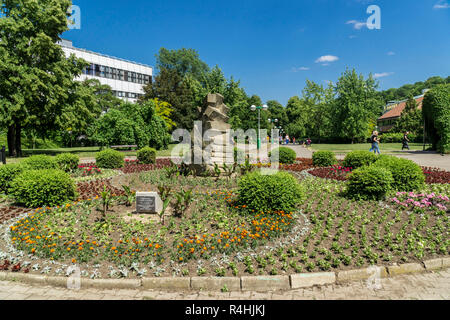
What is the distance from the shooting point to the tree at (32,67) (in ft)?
71.2

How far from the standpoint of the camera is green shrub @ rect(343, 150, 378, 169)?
1232 centimetres

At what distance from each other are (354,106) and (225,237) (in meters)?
44.3

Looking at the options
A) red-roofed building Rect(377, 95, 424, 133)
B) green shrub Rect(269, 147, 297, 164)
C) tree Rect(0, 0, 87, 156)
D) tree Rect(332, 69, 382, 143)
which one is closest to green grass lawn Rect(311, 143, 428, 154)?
tree Rect(332, 69, 382, 143)

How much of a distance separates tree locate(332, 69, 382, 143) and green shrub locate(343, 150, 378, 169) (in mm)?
33592

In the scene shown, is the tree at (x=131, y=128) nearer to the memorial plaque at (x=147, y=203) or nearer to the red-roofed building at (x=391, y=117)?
the memorial plaque at (x=147, y=203)

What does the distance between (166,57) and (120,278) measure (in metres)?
60.6

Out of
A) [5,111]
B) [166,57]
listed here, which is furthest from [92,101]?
[166,57]

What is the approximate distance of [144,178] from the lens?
11.3m

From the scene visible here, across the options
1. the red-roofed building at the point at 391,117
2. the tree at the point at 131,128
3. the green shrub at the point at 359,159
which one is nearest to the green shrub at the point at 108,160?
the tree at the point at 131,128

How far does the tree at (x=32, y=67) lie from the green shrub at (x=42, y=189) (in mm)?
17707

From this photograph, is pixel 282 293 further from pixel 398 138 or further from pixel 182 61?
pixel 182 61

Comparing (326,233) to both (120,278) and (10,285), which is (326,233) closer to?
(120,278)

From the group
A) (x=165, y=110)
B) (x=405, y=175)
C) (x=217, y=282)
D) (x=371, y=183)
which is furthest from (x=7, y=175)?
(x=165, y=110)

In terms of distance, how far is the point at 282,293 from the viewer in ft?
13.0
